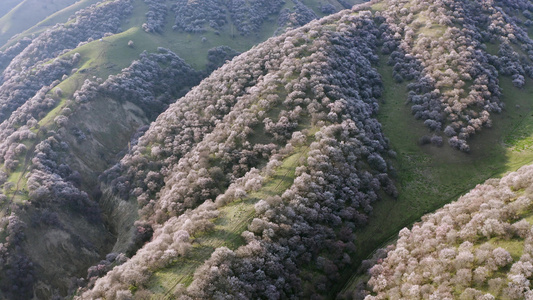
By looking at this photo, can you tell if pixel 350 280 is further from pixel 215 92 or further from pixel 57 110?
pixel 57 110

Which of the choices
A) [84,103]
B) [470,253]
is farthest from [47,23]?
[470,253]

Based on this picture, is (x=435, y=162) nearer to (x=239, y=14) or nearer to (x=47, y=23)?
(x=239, y=14)

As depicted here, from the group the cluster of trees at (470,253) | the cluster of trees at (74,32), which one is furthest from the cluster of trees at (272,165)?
the cluster of trees at (74,32)

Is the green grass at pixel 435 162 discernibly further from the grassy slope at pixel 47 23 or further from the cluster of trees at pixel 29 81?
the grassy slope at pixel 47 23

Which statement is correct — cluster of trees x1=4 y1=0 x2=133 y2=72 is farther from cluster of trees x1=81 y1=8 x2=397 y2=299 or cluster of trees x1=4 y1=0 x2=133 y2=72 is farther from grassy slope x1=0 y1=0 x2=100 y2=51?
cluster of trees x1=81 y1=8 x2=397 y2=299

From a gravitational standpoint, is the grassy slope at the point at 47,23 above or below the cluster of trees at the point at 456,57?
A: above

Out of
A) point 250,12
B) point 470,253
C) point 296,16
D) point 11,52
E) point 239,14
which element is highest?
point 11,52
